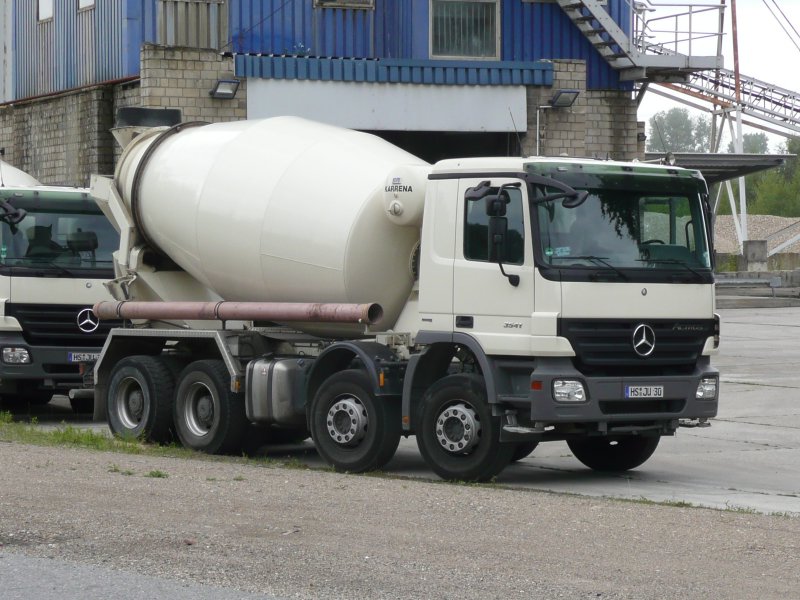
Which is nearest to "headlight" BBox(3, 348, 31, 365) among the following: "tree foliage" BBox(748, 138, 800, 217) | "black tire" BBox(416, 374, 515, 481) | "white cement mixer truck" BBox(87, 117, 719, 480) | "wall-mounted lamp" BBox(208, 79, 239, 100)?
"white cement mixer truck" BBox(87, 117, 719, 480)

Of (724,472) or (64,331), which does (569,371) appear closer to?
(724,472)

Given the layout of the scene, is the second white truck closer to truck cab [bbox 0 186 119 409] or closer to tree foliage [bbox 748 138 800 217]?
truck cab [bbox 0 186 119 409]

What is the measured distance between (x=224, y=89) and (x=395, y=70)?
10.9ft

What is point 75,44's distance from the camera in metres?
29.7

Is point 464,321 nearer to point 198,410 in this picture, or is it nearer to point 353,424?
point 353,424

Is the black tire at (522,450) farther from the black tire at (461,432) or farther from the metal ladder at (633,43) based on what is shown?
the metal ladder at (633,43)

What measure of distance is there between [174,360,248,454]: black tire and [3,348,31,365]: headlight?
3280mm

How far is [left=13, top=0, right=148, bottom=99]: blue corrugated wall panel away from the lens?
27.3 m

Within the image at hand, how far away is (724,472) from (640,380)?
2.04m

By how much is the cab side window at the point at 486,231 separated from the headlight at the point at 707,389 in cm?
203

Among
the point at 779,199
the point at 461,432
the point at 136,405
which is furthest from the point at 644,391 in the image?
the point at 779,199

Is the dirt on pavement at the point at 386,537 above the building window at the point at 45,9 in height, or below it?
below

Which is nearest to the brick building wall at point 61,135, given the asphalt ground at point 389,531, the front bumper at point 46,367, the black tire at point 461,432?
the front bumper at point 46,367

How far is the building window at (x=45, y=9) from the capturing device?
30891mm
